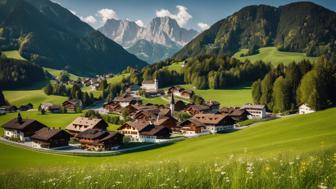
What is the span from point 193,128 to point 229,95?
8047cm

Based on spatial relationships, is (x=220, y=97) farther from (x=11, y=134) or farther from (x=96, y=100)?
(x=11, y=134)

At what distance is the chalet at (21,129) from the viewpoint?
100438 millimetres

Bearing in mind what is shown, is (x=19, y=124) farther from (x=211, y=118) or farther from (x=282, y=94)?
(x=282, y=94)

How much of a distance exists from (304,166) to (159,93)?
610 feet

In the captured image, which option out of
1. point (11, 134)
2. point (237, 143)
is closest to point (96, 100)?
point (11, 134)

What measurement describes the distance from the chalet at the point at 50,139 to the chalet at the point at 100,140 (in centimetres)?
496

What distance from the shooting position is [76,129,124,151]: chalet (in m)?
84.8

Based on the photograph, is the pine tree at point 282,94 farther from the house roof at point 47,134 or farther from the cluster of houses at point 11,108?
the cluster of houses at point 11,108

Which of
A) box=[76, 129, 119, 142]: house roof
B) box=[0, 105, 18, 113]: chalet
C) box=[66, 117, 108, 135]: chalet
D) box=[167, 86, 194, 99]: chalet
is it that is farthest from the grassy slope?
box=[167, 86, 194, 99]: chalet

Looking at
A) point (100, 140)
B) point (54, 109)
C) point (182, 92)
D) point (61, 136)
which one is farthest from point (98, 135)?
point (182, 92)

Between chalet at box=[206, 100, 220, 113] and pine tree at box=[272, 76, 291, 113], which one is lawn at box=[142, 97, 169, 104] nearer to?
chalet at box=[206, 100, 220, 113]

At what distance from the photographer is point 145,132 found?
94875 mm

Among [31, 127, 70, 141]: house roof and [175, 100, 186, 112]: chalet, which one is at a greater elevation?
[175, 100, 186, 112]: chalet

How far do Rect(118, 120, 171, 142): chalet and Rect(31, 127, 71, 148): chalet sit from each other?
1695 centimetres
